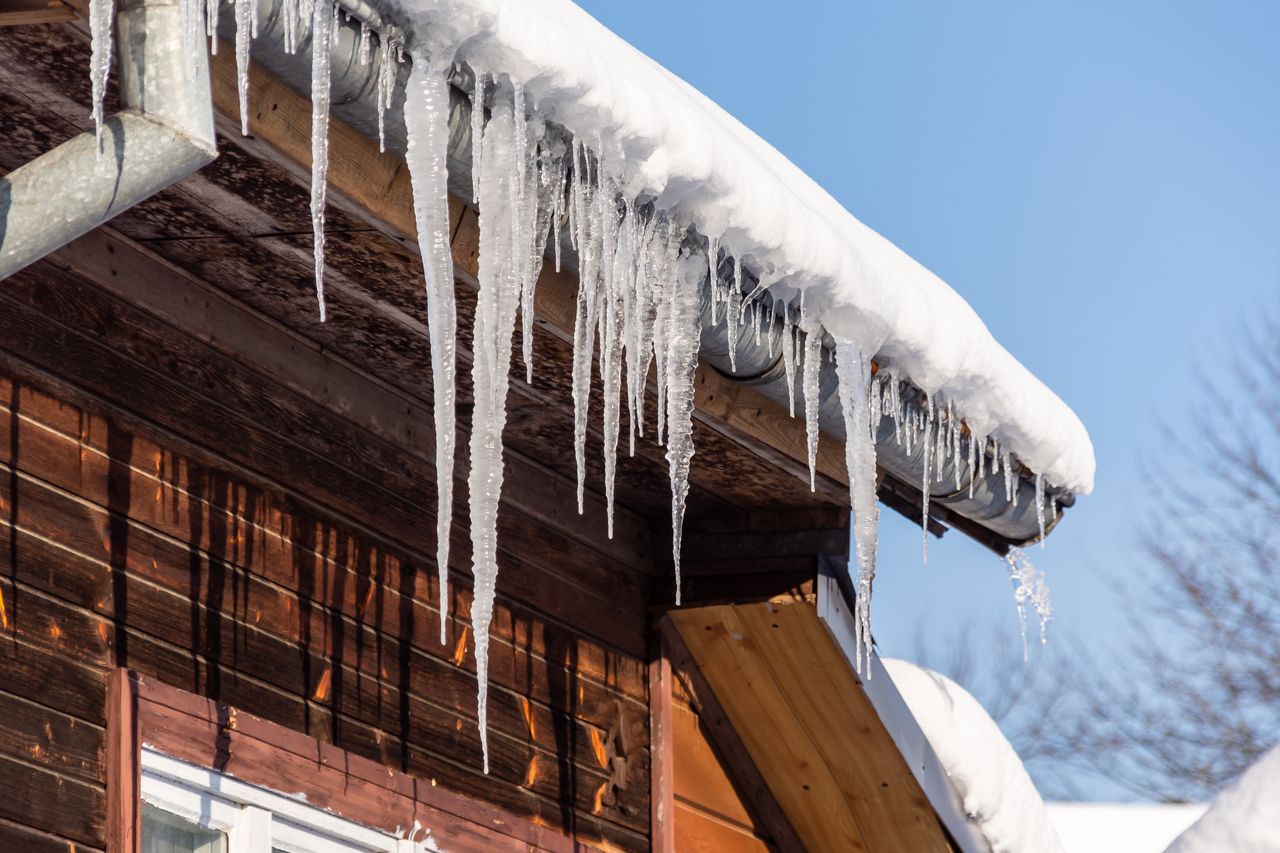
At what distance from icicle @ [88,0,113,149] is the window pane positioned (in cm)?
164

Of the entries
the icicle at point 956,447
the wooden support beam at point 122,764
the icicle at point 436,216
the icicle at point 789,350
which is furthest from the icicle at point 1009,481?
the wooden support beam at point 122,764

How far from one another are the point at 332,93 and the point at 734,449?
2.10 meters

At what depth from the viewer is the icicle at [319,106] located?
2631 millimetres

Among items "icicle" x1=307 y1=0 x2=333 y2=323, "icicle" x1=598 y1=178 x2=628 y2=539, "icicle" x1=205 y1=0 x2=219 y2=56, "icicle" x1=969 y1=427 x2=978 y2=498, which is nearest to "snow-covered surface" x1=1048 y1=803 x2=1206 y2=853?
"icicle" x1=969 y1=427 x2=978 y2=498

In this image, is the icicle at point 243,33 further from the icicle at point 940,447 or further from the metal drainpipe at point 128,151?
the icicle at point 940,447

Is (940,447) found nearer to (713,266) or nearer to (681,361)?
(681,361)

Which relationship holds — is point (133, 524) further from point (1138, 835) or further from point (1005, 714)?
point (1005, 714)

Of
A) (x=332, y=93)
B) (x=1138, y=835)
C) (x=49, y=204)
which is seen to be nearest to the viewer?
(x=49, y=204)

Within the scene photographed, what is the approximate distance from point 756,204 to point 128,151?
132 cm

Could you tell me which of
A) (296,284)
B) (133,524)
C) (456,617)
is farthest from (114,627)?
(456,617)

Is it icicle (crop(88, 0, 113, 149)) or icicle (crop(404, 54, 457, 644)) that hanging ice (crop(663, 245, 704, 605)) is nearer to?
icicle (crop(404, 54, 457, 644))

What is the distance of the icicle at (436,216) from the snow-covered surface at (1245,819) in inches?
44.6

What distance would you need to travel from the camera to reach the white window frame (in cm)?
365

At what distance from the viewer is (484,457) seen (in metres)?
3.34
